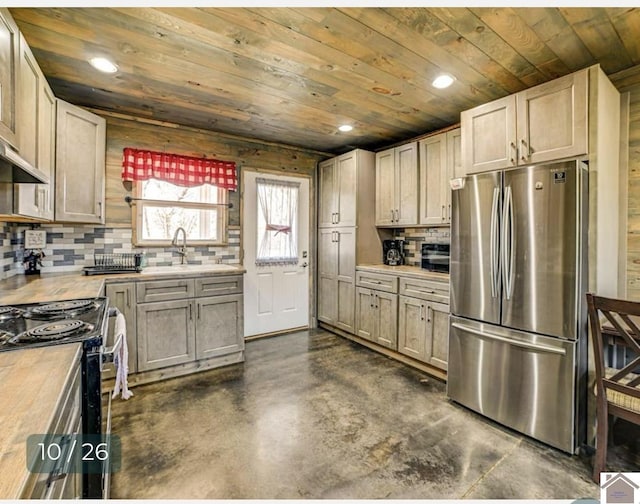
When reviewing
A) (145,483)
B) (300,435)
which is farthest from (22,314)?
(300,435)

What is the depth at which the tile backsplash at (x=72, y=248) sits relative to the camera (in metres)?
2.59

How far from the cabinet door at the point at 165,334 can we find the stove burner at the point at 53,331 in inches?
57.1

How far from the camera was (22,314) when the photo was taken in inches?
60.6

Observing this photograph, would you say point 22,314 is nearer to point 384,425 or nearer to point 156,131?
point 384,425

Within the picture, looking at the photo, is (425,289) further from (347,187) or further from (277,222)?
(277,222)

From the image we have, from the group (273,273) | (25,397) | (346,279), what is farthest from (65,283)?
(346,279)

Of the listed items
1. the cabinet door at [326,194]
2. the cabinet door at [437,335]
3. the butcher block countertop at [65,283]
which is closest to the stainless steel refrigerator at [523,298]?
the cabinet door at [437,335]

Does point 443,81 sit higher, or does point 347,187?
point 443,81

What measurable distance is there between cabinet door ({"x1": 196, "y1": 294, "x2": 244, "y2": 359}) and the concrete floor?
11.0 inches

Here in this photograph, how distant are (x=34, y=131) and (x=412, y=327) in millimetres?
3160

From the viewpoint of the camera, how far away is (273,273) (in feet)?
13.8

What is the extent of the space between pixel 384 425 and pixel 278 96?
2.63 m

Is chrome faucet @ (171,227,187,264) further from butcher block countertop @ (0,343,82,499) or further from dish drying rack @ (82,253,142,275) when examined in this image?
butcher block countertop @ (0,343,82,499)

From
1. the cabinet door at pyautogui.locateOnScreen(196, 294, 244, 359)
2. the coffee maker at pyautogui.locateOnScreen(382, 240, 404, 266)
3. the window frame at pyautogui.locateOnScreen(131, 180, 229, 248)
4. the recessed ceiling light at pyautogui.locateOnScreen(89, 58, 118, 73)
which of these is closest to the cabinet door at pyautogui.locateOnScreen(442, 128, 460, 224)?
the coffee maker at pyautogui.locateOnScreen(382, 240, 404, 266)
